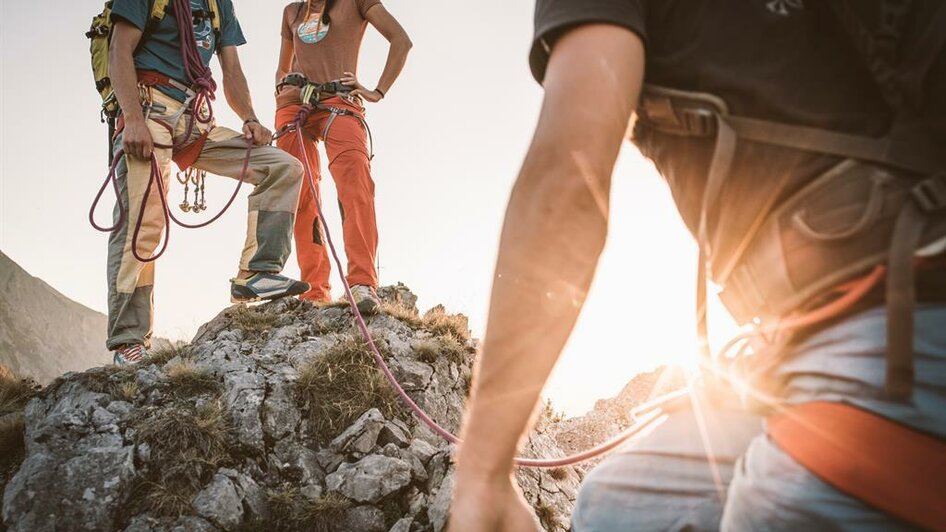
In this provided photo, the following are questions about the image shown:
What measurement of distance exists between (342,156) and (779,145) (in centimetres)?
500

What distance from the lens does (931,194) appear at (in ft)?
2.81

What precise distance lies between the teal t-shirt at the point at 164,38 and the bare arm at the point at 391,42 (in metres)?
1.64

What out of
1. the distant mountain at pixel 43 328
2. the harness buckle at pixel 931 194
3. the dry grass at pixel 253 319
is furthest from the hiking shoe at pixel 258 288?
the distant mountain at pixel 43 328

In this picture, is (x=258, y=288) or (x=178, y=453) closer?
(x=178, y=453)

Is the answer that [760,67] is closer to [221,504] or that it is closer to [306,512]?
[306,512]

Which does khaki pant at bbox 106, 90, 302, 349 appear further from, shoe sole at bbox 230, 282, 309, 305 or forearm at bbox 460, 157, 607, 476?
forearm at bbox 460, 157, 607, 476

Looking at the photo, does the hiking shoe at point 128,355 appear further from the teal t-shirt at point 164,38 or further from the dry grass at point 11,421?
the teal t-shirt at point 164,38

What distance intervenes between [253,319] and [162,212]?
4.29 feet

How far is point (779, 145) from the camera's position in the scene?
0.98m

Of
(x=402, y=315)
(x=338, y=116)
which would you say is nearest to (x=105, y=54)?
(x=338, y=116)

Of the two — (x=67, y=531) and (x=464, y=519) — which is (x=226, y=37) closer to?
(x=67, y=531)

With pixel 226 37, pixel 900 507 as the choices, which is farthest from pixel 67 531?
pixel 226 37

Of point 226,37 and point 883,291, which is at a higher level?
point 226,37

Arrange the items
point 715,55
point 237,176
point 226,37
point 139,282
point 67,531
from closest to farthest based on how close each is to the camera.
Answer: point 715,55 < point 67,531 < point 139,282 < point 237,176 < point 226,37
